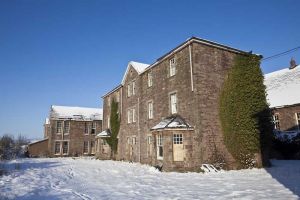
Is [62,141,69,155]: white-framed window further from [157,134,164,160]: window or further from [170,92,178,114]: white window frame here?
[170,92,178,114]: white window frame

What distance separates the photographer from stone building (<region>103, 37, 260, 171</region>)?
696 inches

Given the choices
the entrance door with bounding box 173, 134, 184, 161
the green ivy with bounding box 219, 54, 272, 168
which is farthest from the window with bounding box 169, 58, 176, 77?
the entrance door with bounding box 173, 134, 184, 161

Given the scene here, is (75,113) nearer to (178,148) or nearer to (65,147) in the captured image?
(65,147)

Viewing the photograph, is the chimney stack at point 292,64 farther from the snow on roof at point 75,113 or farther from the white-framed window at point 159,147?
the snow on roof at point 75,113

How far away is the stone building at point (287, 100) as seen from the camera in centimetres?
2665

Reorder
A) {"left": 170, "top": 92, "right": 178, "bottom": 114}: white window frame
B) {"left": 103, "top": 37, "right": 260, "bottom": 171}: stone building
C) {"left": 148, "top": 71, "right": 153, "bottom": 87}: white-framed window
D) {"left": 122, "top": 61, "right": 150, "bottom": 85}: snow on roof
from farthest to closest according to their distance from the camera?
{"left": 122, "top": 61, "right": 150, "bottom": 85}: snow on roof < {"left": 148, "top": 71, "right": 153, "bottom": 87}: white-framed window < {"left": 170, "top": 92, "right": 178, "bottom": 114}: white window frame < {"left": 103, "top": 37, "right": 260, "bottom": 171}: stone building

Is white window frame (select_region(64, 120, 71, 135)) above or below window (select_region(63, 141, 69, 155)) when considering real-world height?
above

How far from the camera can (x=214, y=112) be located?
18.3m

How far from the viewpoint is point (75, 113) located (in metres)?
45.6

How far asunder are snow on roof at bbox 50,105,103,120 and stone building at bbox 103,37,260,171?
2380 centimetres

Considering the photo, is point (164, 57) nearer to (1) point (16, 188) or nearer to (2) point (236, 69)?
(2) point (236, 69)

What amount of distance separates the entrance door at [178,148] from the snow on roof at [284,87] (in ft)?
52.1

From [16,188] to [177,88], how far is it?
44.0 feet

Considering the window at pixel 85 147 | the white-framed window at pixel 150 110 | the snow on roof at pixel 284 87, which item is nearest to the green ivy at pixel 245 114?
the white-framed window at pixel 150 110
